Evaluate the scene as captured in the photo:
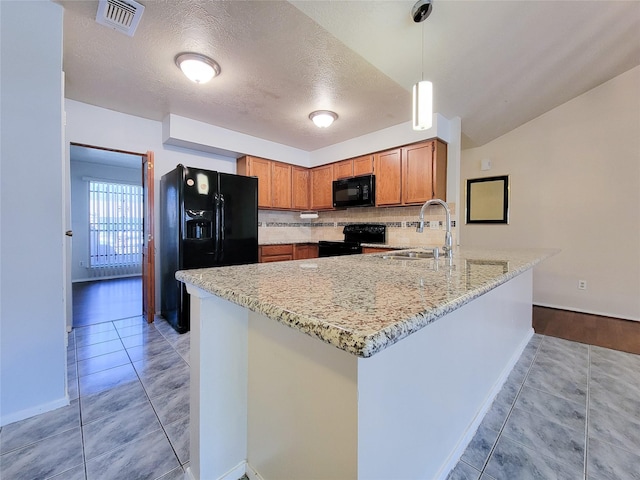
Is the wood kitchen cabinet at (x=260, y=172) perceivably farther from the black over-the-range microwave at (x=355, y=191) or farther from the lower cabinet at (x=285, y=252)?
the black over-the-range microwave at (x=355, y=191)

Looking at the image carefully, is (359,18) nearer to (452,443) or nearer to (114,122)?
(452,443)

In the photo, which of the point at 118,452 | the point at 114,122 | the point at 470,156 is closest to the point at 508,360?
the point at 118,452

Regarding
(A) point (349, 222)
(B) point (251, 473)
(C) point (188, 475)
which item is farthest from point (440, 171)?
(C) point (188, 475)

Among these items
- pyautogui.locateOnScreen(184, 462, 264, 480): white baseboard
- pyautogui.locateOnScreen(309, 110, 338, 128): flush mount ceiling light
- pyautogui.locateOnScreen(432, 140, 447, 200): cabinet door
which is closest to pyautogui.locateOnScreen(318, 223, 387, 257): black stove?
pyautogui.locateOnScreen(432, 140, 447, 200): cabinet door

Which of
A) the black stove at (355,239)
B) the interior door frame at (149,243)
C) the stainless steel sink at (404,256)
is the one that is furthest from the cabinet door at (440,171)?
the interior door frame at (149,243)

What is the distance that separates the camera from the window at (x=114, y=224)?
5.67 m

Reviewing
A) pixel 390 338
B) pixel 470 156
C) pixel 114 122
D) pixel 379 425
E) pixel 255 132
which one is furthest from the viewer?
pixel 470 156

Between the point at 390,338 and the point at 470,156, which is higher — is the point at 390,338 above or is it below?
below

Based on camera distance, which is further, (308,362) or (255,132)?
(255,132)

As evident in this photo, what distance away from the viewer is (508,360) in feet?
6.73

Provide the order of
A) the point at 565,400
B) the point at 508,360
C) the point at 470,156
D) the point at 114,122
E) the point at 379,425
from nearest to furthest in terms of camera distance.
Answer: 1. the point at 379,425
2. the point at 565,400
3. the point at 508,360
4. the point at 114,122
5. the point at 470,156

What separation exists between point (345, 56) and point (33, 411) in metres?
3.03

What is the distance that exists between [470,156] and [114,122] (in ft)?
16.2

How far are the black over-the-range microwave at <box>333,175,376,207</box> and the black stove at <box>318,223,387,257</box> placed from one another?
1.44ft
